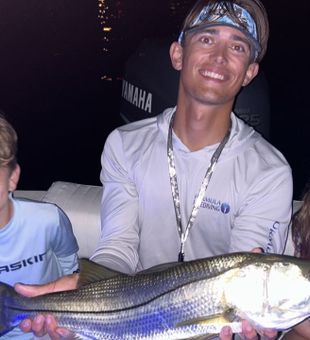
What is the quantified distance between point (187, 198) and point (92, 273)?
34.2 inches

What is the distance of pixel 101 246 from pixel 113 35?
18732 millimetres

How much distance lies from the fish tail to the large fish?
0.10 ft

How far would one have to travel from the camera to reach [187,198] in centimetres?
312

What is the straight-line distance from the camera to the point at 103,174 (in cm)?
350

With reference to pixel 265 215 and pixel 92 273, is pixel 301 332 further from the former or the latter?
pixel 92 273

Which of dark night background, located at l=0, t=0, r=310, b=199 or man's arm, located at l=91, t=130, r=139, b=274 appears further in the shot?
dark night background, located at l=0, t=0, r=310, b=199

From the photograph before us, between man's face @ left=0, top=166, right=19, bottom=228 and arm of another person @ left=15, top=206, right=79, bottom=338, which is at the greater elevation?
man's face @ left=0, top=166, right=19, bottom=228

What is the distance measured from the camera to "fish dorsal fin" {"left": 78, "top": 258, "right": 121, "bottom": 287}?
8.16 ft

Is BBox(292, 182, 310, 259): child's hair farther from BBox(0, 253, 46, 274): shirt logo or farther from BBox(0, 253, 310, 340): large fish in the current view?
BBox(0, 253, 46, 274): shirt logo

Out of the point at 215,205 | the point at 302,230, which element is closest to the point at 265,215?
the point at 215,205

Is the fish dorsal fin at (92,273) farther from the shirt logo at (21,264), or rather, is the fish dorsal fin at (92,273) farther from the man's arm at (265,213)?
the man's arm at (265,213)

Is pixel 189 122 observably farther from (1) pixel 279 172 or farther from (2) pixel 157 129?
(1) pixel 279 172

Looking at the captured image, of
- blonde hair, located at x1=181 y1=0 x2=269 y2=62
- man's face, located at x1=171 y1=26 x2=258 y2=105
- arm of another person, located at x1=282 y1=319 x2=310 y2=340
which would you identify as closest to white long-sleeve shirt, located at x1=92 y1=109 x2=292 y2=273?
man's face, located at x1=171 y1=26 x2=258 y2=105

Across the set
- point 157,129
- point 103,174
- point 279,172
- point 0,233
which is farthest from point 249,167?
point 0,233
